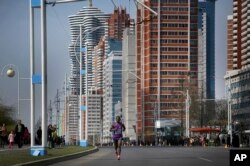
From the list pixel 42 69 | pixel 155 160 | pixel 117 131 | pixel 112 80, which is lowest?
pixel 155 160

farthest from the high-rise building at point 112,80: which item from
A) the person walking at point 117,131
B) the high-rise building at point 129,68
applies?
the person walking at point 117,131

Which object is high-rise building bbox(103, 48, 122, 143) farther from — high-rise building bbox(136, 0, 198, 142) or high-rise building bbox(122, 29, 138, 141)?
high-rise building bbox(136, 0, 198, 142)

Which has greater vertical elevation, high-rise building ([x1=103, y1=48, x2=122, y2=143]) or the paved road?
high-rise building ([x1=103, y1=48, x2=122, y2=143])

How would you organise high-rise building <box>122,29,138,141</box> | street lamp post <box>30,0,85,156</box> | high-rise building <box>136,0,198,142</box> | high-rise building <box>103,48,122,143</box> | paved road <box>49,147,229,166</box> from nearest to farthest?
paved road <box>49,147,229,166</box> → street lamp post <box>30,0,85,156</box> → high-rise building <box>103,48,122,143</box> → high-rise building <box>122,29,138,141</box> → high-rise building <box>136,0,198,142</box>

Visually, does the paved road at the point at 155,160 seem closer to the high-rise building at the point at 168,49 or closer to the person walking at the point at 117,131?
the person walking at the point at 117,131

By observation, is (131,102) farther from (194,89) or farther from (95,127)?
(194,89)

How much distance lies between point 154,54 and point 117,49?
1182cm

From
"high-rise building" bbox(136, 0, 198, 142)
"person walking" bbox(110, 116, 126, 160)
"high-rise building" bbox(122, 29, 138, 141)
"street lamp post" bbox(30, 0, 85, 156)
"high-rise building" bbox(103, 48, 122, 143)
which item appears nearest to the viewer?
"street lamp post" bbox(30, 0, 85, 156)

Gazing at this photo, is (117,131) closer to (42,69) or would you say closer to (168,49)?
(42,69)

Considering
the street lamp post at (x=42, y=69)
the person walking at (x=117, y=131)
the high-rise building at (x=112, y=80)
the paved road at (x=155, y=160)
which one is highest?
the high-rise building at (x=112, y=80)

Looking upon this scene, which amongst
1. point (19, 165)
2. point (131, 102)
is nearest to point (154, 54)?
point (131, 102)

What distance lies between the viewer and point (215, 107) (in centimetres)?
12925

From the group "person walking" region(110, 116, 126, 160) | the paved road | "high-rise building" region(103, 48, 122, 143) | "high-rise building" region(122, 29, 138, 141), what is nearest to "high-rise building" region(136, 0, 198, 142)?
"high-rise building" region(122, 29, 138, 141)

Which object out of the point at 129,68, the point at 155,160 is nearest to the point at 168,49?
the point at 129,68
